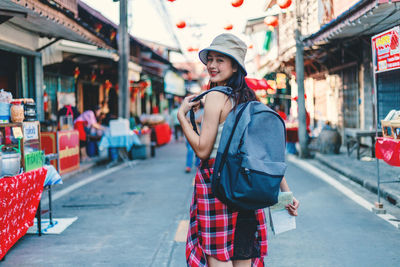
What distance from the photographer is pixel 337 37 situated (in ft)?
41.4

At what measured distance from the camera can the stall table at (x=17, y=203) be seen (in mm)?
4301

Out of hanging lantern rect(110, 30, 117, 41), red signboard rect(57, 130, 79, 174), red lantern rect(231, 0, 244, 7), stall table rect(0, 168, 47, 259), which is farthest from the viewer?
hanging lantern rect(110, 30, 117, 41)

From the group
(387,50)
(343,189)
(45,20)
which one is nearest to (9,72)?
(45,20)

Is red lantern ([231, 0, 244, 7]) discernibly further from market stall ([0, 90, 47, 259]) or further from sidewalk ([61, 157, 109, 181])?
market stall ([0, 90, 47, 259])

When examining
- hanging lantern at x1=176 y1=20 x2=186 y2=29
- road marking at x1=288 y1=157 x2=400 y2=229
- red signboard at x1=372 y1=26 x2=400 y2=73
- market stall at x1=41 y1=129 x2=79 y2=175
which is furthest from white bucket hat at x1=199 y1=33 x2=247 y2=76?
hanging lantern at x1=176 y1=20 x2=186 y2=29

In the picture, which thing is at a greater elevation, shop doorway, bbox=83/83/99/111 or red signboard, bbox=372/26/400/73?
shop doorway, bbox=83/83/99/111

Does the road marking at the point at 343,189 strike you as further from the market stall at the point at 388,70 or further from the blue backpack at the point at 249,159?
the blue backpack at the point at 249,159

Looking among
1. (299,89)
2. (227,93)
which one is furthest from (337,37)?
(227,93)

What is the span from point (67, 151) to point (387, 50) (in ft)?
26.1

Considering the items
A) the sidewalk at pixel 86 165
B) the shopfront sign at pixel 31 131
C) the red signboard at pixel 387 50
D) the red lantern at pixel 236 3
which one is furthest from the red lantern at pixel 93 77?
the red signboard at pixel 387 50

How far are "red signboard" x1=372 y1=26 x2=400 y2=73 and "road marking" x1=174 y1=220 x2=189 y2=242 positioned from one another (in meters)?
3.44

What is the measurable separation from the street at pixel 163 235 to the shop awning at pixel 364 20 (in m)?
3.65

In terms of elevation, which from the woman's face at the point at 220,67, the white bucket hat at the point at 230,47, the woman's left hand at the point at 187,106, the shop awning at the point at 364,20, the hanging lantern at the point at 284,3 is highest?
the hanging lantern at the point at 284,3

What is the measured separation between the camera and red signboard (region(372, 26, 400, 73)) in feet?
18.1
